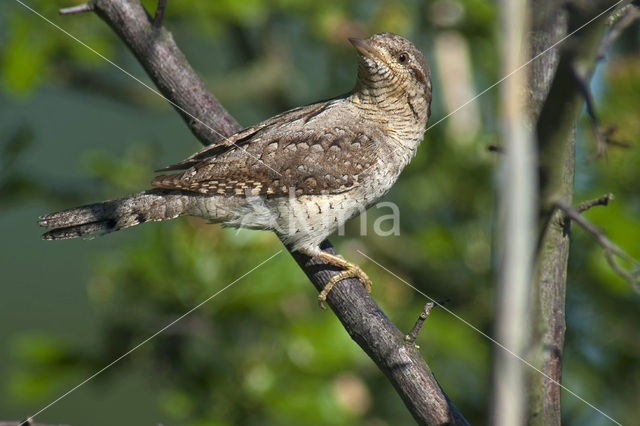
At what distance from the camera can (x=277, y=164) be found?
2.56 meters

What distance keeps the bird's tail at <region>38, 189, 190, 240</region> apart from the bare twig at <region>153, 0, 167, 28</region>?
2.03 feet

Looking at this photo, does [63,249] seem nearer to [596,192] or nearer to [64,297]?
[64,297]

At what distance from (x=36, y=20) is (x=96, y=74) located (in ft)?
3.27

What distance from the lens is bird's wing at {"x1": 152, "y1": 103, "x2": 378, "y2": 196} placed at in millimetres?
2545

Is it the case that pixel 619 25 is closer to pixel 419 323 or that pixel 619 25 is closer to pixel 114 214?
pixel 419 323

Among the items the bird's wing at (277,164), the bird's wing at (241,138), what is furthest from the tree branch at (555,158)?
the bird's wing at (241,138)

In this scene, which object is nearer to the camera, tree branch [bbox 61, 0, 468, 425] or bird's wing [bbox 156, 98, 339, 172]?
tree branch [bbox 61, 0, 468, 425]

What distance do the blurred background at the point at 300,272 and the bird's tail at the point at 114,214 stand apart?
45 cm

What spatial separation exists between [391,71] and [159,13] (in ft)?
2.94

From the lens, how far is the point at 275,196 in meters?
2.61

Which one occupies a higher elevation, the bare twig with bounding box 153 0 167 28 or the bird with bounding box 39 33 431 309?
the bare twig with bounding box 153 0 167 28

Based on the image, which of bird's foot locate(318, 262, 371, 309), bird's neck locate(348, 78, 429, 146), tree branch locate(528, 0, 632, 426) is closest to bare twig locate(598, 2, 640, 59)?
tree branch locate(528, 0, 632, 426)

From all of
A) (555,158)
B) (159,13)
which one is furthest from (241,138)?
(555,158)

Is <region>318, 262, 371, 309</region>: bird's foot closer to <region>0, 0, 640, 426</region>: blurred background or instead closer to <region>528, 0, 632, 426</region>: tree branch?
<region>0, 0, 640, 426</region>: blurred background
